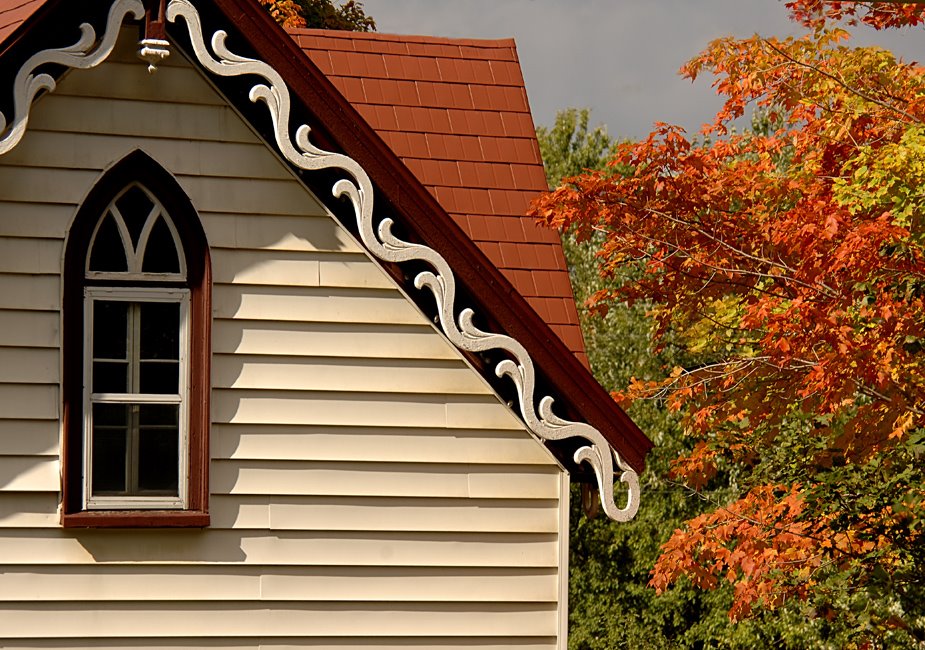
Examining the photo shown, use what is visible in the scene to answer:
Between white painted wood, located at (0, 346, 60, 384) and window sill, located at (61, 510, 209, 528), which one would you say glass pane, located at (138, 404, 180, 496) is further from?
white painted wood, located at (0, 346, 60, 384)

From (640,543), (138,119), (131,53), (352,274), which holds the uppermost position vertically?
(131,53)

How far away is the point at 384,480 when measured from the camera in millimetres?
8211

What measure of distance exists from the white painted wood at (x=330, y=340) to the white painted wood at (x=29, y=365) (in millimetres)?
971

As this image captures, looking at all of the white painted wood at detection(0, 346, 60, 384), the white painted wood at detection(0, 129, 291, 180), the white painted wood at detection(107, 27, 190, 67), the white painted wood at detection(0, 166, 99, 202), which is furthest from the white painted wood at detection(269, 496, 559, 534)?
the white painted wood at detection(107, 27, 190, 67)

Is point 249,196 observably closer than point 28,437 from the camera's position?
No

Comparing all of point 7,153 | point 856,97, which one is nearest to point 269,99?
point 7,153

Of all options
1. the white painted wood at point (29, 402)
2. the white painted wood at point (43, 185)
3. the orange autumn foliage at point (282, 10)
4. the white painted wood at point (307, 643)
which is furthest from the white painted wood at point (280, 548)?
the orange autumn foliage at point (282, 10)

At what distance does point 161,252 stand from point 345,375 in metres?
1.40

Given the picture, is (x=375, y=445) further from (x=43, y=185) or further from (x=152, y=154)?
(x=43, y=185)

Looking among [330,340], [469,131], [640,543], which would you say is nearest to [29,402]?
[330,340]

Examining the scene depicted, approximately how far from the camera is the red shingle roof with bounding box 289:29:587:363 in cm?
962

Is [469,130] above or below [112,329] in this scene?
above

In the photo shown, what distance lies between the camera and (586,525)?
93.6 ft

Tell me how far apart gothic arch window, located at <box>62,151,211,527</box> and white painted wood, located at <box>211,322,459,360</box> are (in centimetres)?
18
